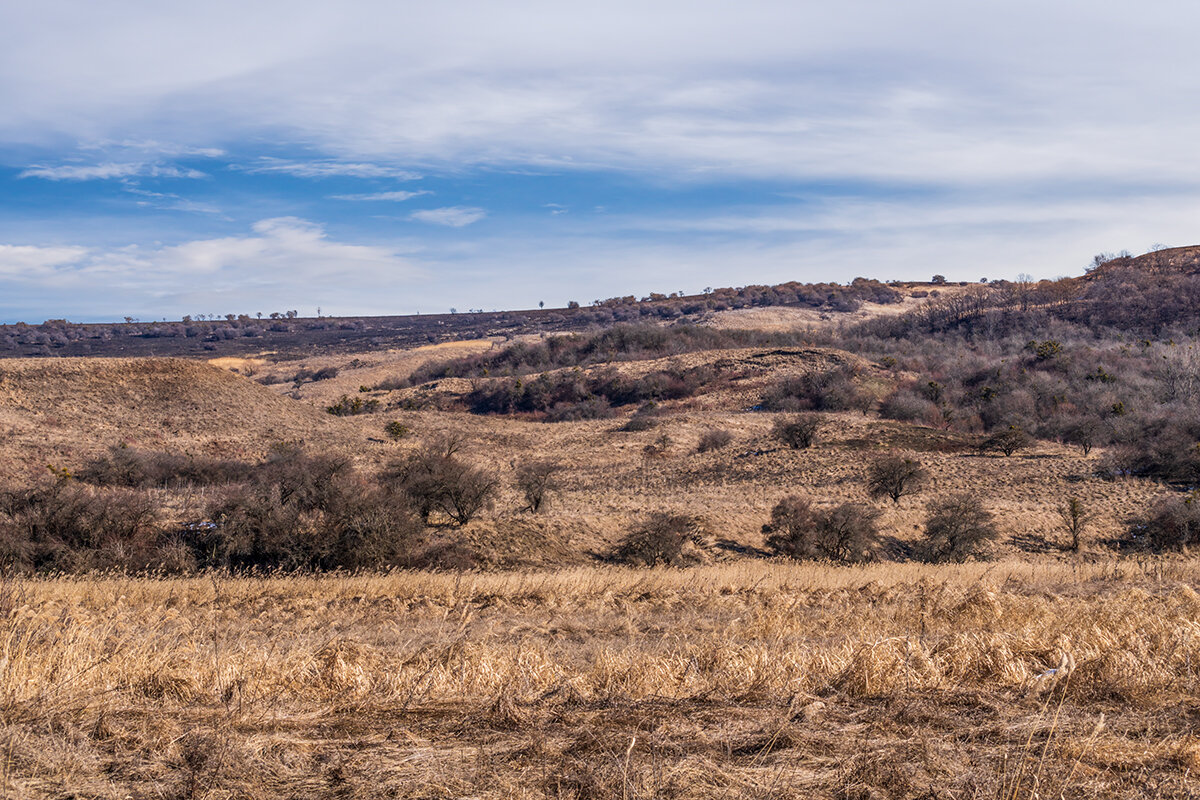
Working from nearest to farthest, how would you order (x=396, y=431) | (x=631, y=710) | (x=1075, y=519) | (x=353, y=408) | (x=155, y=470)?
(x=631, y=710) → (x=1075, y=519) → (x=155, y=470) → (x=396, y=431) → (x=353, y=408)

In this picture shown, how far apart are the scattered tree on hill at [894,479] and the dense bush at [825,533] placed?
4.97 meters

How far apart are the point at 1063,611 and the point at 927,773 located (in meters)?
5.59

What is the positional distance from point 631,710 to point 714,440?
100ft

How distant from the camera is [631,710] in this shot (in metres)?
5.16

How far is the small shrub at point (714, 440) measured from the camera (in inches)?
1368

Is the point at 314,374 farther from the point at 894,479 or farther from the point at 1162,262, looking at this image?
the point at 1162,262

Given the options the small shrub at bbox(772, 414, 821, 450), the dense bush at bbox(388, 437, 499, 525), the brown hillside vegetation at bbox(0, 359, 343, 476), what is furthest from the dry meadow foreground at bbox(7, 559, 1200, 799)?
the small shrub at bbox(772, 414, 821, 450)

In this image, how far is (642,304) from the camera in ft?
378

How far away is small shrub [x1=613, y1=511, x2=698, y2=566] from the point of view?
18.4 metres

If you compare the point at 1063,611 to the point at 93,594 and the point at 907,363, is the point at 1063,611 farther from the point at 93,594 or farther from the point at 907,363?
the point at 907,363

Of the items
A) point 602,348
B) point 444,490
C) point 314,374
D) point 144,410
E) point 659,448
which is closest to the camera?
point 444,490

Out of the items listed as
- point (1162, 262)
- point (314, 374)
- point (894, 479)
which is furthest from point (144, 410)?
→ point (1162, 262)

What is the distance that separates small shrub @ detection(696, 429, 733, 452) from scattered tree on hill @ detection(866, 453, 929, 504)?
28.0 ft

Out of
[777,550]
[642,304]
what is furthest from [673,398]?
[642,304]
